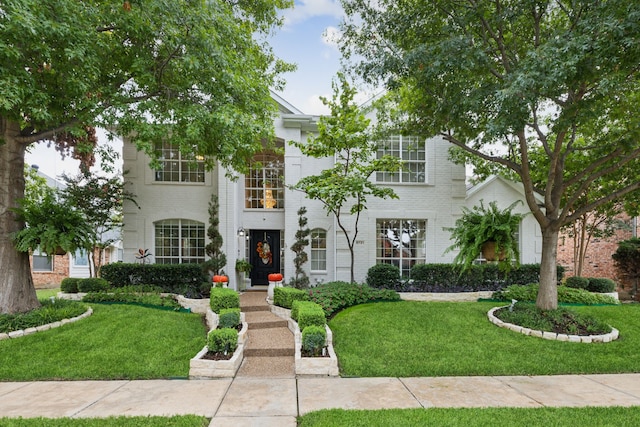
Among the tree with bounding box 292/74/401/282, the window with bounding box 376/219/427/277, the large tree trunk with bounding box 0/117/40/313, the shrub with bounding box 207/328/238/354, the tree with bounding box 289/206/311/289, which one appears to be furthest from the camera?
the window with bounding box 376/219/427/277

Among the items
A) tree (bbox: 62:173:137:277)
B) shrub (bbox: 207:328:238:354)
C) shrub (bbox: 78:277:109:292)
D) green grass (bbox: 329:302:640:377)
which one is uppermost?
tree (bbox: 62:173:137:277)

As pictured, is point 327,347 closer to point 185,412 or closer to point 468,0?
point 185,412

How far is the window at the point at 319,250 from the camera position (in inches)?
492

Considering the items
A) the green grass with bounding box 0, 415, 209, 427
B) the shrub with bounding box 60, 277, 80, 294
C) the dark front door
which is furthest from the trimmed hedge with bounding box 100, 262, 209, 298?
the green grass with bounding box 0, 415, 209, 427

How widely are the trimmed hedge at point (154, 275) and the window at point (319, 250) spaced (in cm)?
399

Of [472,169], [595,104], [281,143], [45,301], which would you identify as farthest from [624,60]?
[45,301]

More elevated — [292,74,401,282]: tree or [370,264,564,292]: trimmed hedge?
[292,74,401,282]: tree

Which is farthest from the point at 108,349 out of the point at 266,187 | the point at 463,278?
the point at 463,278

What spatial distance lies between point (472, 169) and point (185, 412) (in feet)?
39.7

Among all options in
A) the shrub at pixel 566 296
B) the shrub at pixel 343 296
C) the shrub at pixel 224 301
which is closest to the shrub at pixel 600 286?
the shrub at pixel 566 296

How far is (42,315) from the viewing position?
745 centimetres

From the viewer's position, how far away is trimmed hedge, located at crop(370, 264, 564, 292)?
11.3m

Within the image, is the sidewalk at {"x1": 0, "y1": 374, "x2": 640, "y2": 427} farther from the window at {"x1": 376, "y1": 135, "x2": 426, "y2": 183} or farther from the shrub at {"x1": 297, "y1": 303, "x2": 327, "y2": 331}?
the window at {"x1": 376, "y1": 135, "x2": 426, "y2": 183}

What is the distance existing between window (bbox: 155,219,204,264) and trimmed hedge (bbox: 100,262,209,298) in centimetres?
111
